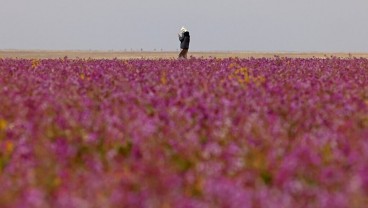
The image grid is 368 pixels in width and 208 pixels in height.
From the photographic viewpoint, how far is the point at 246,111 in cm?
987

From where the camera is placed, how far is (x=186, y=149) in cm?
741

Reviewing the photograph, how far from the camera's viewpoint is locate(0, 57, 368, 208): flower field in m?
5.60

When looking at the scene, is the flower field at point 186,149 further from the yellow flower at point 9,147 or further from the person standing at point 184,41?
the person standing at point 184,41

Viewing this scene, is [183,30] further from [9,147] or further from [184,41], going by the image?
[9,147]

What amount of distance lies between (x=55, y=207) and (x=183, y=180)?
1.43 meters

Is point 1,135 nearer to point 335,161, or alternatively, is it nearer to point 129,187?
point 129,187

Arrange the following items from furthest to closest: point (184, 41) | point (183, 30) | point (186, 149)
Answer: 1. point (183, 30)
2. point (184, 41)
3. point (186, 149)

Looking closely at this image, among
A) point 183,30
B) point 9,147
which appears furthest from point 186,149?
point 183,30

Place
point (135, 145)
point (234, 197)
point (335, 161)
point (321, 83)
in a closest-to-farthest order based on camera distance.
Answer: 1. point (234, 197)
2. point (335, 161)
3. point (135, 145)
4. point (321, 83)

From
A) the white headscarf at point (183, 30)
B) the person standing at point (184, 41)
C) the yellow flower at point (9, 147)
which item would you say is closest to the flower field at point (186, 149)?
the yellow flower at point (9, 147)

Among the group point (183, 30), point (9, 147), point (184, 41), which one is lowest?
point (184, 41)

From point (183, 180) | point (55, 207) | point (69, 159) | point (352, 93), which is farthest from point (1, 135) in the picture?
point (352, 93)

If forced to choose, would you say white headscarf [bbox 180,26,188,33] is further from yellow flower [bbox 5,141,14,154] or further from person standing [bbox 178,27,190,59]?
yellow flower [bbox 5,141,14,154]

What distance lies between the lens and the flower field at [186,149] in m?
5.60
